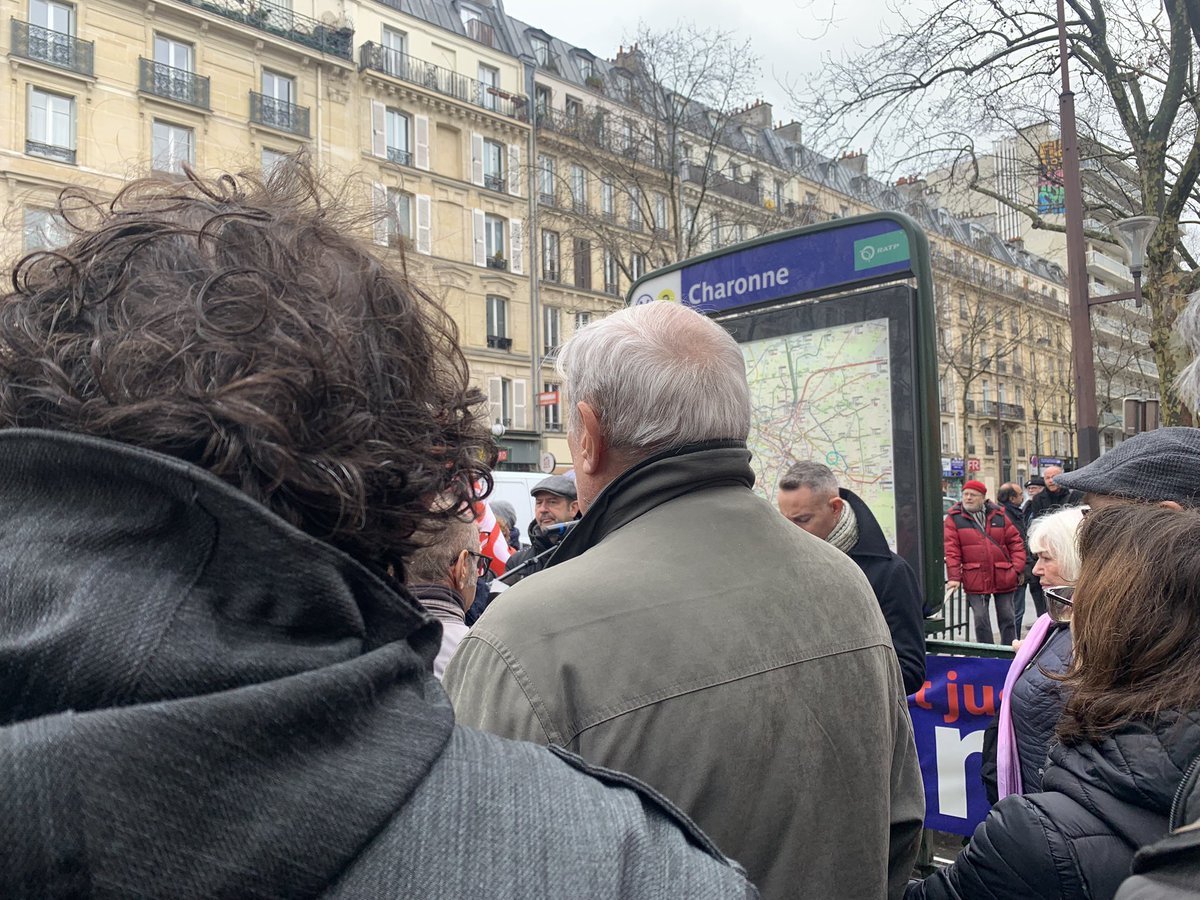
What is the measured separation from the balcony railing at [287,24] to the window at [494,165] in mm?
5720

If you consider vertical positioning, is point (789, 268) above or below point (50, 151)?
below

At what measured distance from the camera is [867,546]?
3.83 metres

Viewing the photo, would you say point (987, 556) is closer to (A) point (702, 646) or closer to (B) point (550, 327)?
(A) point (702, 646)

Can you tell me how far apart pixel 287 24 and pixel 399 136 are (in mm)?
4662

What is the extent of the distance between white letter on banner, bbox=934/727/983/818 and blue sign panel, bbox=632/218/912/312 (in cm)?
219

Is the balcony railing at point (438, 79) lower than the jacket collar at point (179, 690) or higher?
higher

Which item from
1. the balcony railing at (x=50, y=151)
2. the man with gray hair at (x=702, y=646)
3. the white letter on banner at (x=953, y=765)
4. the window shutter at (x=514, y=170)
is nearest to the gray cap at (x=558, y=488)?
the white letter on banner at (x=953, y=765)

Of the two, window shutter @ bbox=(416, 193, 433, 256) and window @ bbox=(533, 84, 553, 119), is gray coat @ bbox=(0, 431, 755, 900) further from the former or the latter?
window @ bbox=(533, 84, 553, 119)

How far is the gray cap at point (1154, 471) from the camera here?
2.71m

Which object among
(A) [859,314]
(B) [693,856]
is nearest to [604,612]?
(B) [693,856]

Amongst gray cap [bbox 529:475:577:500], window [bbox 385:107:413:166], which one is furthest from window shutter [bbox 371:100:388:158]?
gray cap [bbox 529:475:577:500]

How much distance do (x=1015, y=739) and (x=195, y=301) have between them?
260 cm

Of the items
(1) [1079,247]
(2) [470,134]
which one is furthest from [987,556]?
(2) [470,134]

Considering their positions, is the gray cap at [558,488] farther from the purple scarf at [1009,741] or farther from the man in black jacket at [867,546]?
the purple scarf at [1009,741]
